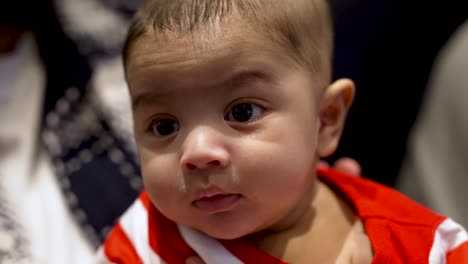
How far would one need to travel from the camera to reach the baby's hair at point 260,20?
2.56 feet

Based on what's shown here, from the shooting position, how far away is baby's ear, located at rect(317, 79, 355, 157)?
900mm

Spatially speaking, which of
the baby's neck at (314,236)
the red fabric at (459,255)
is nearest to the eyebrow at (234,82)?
the baby's neck at (314,236)

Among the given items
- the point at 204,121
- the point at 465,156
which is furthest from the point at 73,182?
the point at 465,156

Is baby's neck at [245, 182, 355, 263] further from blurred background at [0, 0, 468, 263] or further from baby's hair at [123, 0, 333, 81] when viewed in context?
blurred background at [0, 0, 468, 263]

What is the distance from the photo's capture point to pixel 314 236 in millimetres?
898

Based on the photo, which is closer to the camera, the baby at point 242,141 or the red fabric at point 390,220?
the baby at point 242,141

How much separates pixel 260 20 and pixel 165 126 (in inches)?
7.8

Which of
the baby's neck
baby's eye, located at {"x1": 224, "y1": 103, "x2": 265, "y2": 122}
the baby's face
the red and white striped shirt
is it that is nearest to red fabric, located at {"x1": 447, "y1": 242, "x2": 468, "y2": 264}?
the red and white striped shirt

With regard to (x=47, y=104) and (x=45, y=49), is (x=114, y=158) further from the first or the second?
(x=45, y=49)

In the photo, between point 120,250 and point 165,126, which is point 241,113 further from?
point 120,250

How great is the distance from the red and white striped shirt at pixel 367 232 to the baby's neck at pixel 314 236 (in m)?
0.03

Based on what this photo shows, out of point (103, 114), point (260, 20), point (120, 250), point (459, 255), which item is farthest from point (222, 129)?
point (103, 114)

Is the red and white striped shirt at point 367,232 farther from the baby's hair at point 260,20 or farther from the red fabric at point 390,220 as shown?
the baby's hair at point 260,20

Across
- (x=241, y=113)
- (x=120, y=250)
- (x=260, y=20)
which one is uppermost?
(x=260, y=20)
